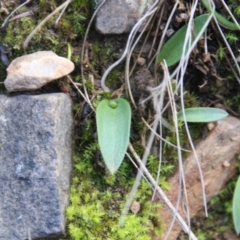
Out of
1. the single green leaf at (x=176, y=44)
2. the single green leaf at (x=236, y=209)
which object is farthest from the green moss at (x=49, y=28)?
the single green leaf at (x=236, y=209)

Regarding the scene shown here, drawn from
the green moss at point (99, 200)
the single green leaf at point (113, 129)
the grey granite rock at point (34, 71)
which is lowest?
the green moss at point (99, 200)

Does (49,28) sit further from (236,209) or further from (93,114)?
(236,209)

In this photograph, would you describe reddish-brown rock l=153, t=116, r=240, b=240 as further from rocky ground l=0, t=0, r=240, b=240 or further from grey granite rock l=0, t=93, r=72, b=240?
grey granite rock l=0, t=93, r=72, b=240

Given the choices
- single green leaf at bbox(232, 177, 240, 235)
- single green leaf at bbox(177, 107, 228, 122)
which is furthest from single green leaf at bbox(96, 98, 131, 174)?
single green leaf at bbox(232, 177, 240, 235)

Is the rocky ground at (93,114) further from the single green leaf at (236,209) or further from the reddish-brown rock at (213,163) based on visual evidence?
the single green leaf at (236,209)

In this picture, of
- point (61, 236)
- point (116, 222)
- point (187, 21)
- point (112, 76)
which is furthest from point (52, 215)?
point (187, 21)

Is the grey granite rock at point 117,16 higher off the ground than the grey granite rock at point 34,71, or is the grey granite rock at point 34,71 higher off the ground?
the grey granite rock at point 117,16
